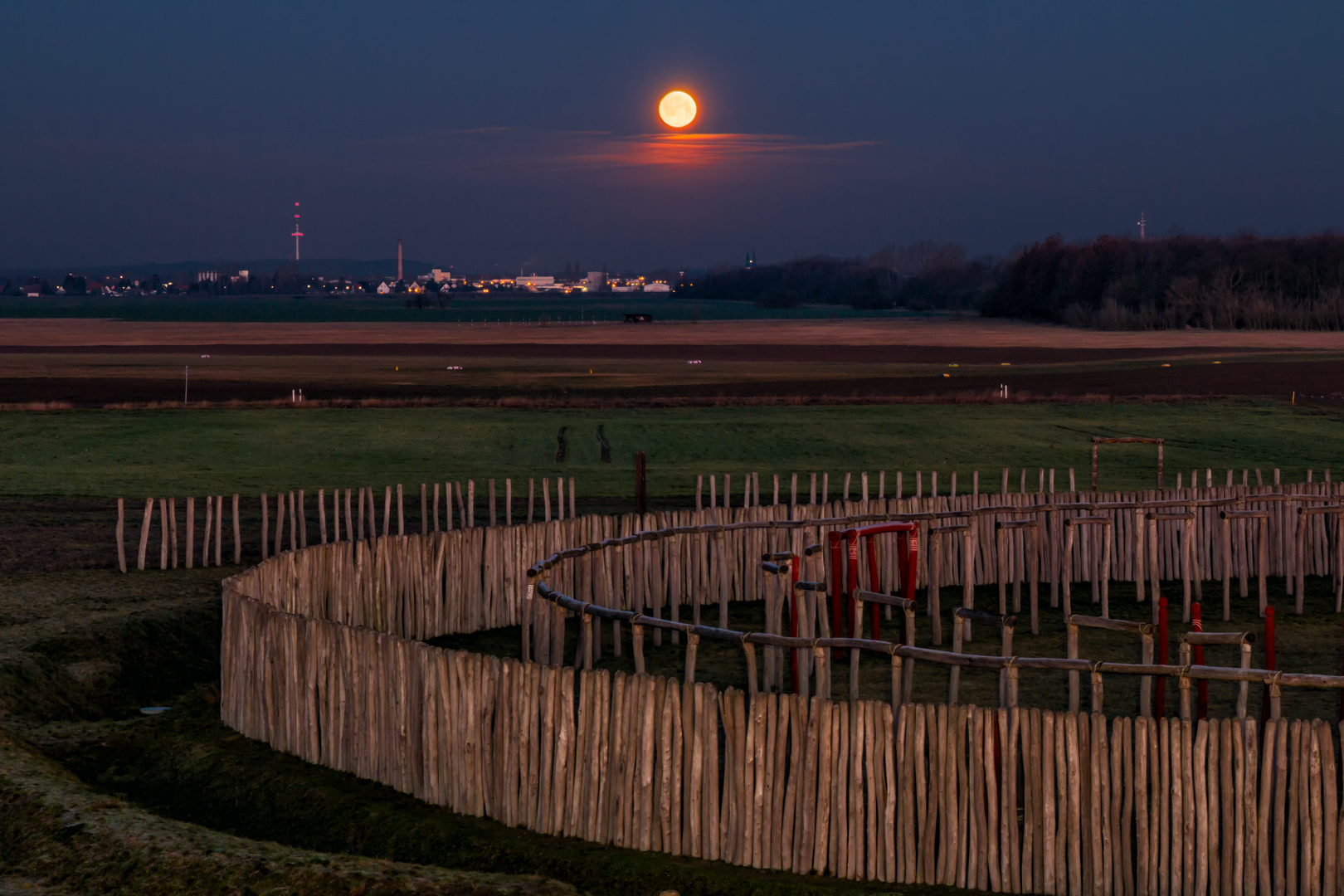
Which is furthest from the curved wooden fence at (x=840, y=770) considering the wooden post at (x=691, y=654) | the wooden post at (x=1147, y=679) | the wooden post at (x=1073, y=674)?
the wooden post at (x=1147, y=679)

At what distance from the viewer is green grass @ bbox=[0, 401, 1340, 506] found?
26.9 m

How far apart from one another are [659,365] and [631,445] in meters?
34.3

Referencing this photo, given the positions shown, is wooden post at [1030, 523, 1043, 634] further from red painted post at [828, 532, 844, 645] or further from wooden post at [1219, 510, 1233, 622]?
red painted post at [828, 532, 844, 645]

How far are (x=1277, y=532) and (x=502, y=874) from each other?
1214 centimetres

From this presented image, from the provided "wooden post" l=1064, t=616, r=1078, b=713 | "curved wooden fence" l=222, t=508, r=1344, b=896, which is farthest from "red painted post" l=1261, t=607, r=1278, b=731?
"wooden post" l=1064, t=616, r=1078, b=713

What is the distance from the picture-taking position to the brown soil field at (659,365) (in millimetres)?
48969

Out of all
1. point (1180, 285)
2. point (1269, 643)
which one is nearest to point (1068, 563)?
point (1269, 643)

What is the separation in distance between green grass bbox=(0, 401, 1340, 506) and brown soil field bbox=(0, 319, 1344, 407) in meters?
4.96

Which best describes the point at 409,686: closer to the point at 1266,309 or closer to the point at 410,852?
the point at 410,852

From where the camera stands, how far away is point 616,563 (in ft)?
46.2

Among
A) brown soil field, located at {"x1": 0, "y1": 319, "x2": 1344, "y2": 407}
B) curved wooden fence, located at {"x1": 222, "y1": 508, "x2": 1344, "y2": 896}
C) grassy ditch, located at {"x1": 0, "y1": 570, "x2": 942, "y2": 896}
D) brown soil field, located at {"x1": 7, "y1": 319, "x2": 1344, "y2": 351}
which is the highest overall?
brown soil field, located at {"x1": 7, "y1": 319, "x2": 1344, "y2": 351}

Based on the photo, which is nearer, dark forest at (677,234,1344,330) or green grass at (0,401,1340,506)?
green grass at (0,401,1340,506)

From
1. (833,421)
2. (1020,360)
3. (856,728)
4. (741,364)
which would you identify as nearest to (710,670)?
(856,728)

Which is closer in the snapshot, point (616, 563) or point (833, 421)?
point (616, 563)
